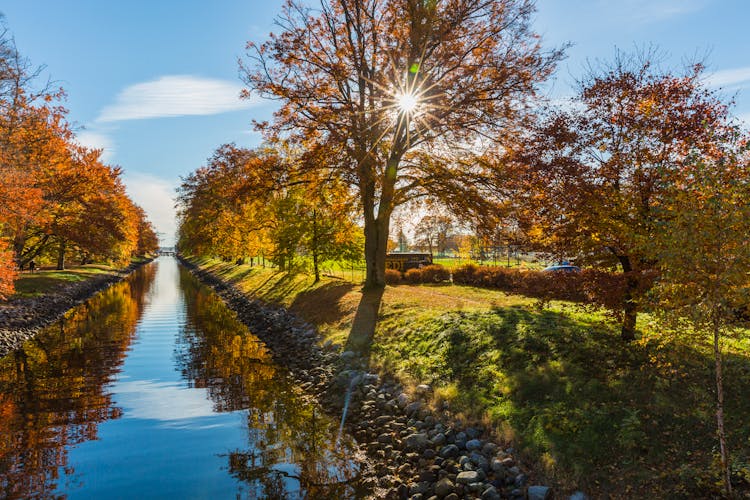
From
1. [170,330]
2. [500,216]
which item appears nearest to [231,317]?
[170,330]

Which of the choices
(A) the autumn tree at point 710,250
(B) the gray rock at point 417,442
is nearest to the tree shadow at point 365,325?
(B) the gray rock at point 417,442

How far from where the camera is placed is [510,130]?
19750 mm

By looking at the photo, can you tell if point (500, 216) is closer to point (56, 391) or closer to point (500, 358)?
point (500, 358)

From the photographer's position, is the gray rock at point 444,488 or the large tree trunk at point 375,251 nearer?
the gray rock at point 444,488

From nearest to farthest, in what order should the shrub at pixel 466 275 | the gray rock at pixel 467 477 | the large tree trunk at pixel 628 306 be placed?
the gray rock at pixel 467 477 < the large tree trunk at pixel 628 306 < the shrub at pixel 466 275

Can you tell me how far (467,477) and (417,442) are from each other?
1584 millimetres

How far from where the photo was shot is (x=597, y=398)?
26.9 ft

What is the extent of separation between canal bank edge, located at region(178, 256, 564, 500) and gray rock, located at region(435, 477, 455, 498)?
1 centimetres

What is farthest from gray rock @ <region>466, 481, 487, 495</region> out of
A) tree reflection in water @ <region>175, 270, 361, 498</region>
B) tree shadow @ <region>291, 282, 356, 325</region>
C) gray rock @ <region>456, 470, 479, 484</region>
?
tree shadow @ <region>291, 282, 356, 325</region>

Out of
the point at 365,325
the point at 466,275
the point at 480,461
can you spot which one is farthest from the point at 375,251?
the point at 480,461

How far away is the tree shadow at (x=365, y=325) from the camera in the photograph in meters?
15.1

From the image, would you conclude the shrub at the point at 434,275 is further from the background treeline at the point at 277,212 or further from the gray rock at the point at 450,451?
the gray rock at the point at 450,451

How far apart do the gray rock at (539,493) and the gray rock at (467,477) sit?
0.88 metres

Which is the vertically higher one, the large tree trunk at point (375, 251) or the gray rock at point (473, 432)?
the large tree trunk at point (375, 251)
